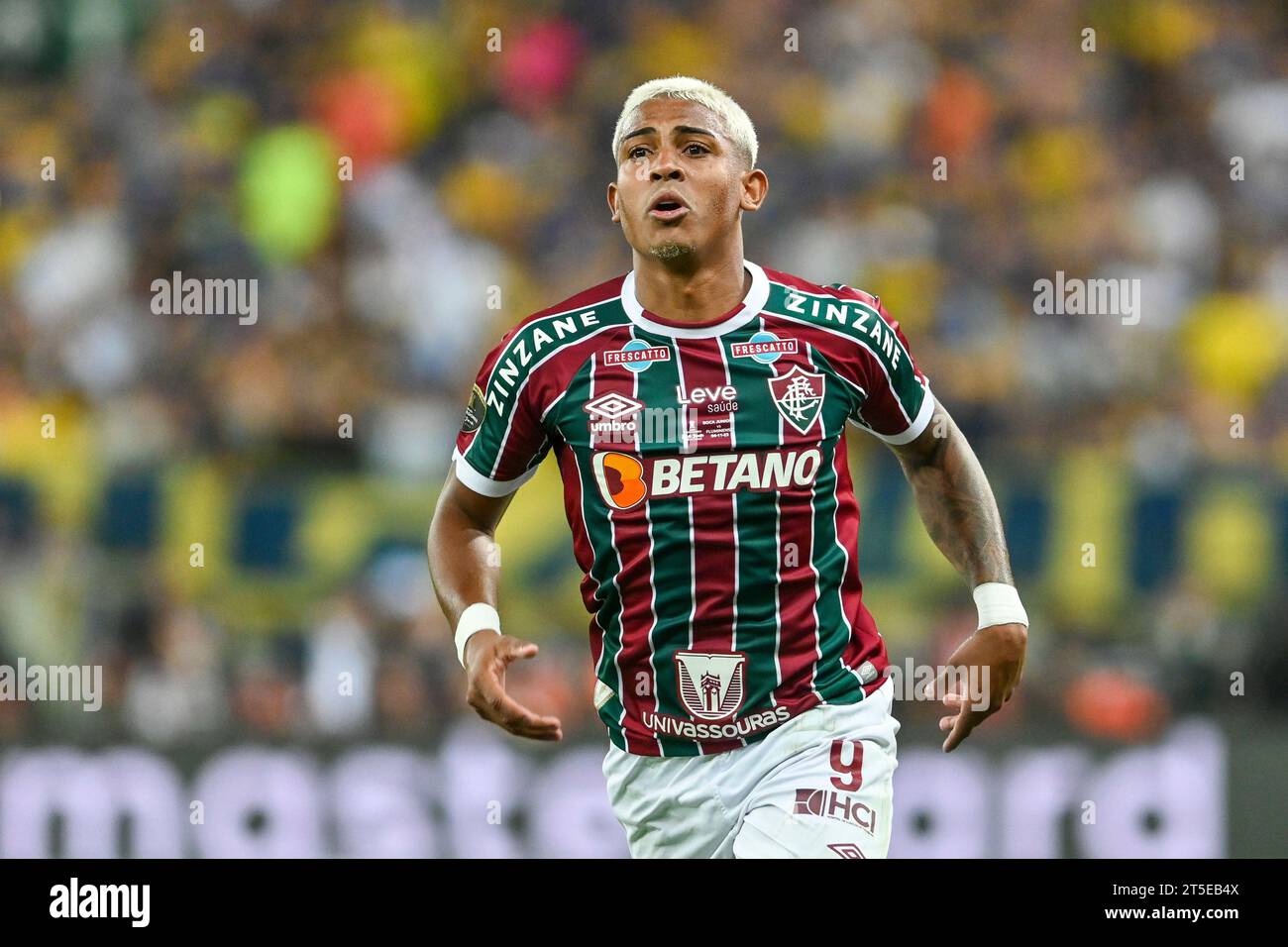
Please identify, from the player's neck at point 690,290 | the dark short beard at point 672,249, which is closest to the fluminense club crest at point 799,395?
the player's neck at point 690,290

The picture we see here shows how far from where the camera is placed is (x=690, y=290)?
4.57 meters

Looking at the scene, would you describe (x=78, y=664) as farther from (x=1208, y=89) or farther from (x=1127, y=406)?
(x=1208, y=89)

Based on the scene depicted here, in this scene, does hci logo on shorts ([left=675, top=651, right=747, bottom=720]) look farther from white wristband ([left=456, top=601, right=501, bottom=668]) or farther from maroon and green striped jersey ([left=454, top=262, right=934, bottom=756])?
white wristband ([left=456, top=601, right=501, bottom=668])

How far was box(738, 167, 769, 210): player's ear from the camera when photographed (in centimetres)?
465

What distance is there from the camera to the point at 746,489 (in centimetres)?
440

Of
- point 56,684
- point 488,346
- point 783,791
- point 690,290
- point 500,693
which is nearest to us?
point 500,693

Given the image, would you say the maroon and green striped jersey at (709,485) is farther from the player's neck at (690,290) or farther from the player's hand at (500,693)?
the player's hand at (500,693)

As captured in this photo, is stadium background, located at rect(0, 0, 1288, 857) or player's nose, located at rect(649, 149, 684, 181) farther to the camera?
stadium background, located at rect(0, 0, 1288, 857)

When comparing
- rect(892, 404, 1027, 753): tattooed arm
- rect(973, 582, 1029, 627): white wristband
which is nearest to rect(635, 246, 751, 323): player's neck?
rect(892, 404, 1027, 753): tattooed arm

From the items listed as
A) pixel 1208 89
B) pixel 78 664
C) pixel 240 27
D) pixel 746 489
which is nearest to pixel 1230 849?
pixel 746 489

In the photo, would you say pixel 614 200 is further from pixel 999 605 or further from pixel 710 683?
pixel 999 605

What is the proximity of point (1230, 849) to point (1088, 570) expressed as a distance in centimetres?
123

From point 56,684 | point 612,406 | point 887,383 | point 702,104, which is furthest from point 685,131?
point 56,684

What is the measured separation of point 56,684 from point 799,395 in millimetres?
4200
